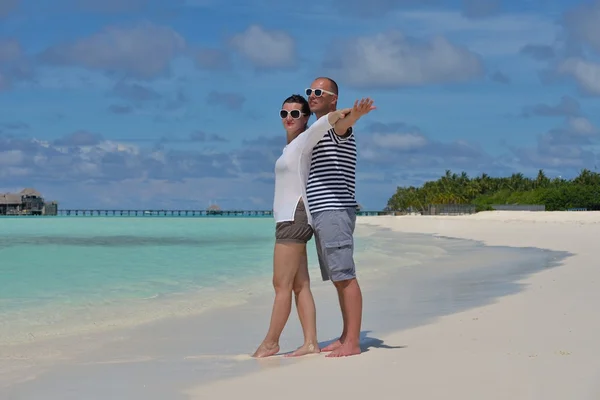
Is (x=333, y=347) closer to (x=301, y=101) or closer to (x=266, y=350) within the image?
(x=266, y=350)

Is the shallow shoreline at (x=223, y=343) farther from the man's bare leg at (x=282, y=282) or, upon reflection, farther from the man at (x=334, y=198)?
the man at (x=334, y=198)

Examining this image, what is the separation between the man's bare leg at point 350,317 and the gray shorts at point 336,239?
0.37 feet

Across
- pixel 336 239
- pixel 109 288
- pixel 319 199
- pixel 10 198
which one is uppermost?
pixel 10 198

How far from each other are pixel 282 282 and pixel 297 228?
1.31 feet

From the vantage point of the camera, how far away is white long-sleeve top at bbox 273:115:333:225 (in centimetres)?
494

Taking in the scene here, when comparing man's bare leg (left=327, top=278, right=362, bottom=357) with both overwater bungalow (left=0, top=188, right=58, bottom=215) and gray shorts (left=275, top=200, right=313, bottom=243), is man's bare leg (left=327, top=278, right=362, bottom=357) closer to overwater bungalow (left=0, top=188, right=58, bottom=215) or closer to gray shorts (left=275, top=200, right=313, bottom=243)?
gray shorts (left=275, top=200, right=313, bottom=243)

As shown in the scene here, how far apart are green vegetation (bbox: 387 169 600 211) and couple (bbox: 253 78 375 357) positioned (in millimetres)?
85953

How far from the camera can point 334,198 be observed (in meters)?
4.96

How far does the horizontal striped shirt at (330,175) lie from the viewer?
496 centimetres

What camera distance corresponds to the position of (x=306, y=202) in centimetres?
502

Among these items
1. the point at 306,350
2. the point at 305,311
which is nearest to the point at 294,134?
the point at 305,311

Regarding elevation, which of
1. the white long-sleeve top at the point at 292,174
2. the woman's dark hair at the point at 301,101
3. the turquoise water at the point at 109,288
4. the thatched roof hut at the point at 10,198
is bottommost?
the turquoise water at the point at 109,288

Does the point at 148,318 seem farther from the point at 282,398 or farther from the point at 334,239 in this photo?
the point at 282,398

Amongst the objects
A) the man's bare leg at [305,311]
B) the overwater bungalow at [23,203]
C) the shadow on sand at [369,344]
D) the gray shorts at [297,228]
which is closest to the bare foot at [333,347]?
the man's bare leg at [305,311]
